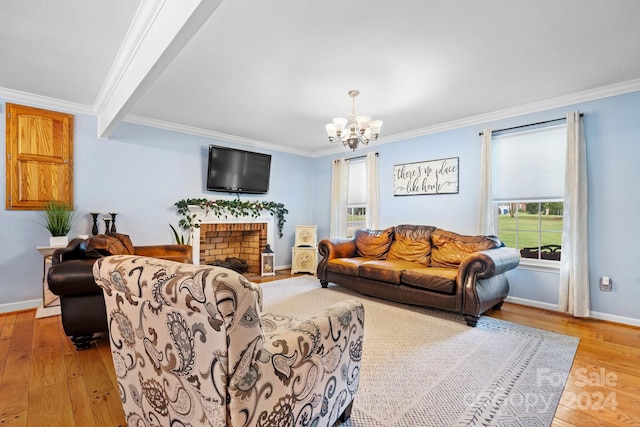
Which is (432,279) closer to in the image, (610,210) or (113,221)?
(610,210)

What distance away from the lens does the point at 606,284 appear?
10.4 feet

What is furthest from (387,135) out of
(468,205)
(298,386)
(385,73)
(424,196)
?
(298,386)

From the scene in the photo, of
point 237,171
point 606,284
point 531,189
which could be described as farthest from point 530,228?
point 237,171

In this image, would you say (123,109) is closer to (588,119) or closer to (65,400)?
(65,400)

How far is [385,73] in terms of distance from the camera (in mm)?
2861

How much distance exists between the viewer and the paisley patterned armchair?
0.89 m

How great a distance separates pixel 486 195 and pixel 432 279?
4.96 ft

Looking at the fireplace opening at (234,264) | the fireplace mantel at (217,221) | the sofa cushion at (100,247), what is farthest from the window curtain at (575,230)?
the fireplace opening at (234,264)

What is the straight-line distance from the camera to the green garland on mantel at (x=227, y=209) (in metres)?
4.60

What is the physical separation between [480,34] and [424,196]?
2713 mm

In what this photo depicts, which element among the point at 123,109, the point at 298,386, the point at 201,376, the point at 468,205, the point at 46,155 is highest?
the point at 123,109

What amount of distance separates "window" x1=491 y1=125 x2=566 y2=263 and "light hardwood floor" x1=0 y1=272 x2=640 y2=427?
1116mm

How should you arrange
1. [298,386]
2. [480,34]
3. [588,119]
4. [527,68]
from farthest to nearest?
[588,119], [527,68], [480,34], [298,386]

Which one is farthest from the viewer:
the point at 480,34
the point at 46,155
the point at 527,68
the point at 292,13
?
the point at 46,155
